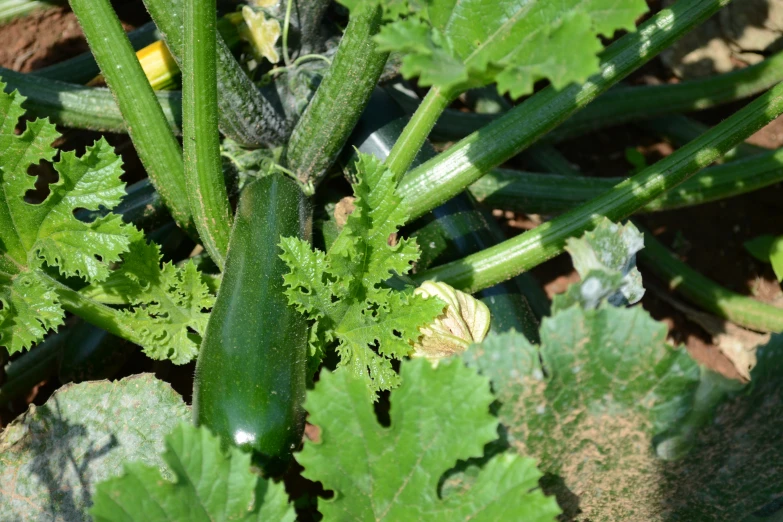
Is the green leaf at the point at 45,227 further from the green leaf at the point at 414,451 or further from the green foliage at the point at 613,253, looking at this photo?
the green foliage at the point at 613,253

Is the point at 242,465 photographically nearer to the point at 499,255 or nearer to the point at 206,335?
the point at 206,335

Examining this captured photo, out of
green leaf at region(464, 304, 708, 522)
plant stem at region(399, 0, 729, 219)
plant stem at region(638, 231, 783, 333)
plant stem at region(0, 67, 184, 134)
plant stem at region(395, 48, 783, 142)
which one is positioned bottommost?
plant stem at region(638, 231, 783, 333)

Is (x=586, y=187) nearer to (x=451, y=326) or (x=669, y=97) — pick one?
(x=669, y=97)

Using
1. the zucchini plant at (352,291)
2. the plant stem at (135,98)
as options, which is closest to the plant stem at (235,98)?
the zucchini plant at (352,291)

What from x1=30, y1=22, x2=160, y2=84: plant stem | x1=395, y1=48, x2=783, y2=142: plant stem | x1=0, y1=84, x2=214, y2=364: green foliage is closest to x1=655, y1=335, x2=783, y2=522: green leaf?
x1=0, y1=84, x2=214, y2=364: green foliage

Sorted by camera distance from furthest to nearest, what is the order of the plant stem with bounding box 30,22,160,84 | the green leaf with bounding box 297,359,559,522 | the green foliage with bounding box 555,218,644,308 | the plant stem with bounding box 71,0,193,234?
the plant stem with bounding box 30,22,160,84 → the plant stem with bounding box 71,0,193,234 → the green foliage with bounding box 555,218,644,308 → the green leaf with bounding box 297,359,559,522

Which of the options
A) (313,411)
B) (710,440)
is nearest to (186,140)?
(313,411)

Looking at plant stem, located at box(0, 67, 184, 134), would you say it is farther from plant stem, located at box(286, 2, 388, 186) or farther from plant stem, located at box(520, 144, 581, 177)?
Answer: plant stem, located at box(520, 144, 581, 177)
